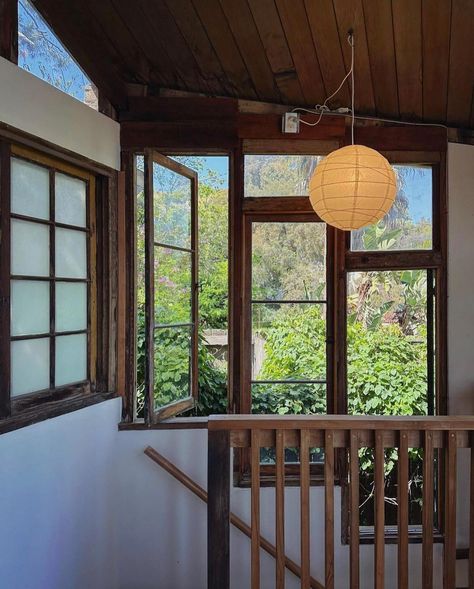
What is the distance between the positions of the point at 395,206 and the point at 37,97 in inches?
85.2

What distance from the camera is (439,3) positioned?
7.07 feet

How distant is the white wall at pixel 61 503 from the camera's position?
1974mm

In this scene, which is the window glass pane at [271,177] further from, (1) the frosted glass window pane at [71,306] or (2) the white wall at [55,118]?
(1) the frosted glass window pane at [71,306]

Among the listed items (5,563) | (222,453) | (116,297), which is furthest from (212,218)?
(5,563)

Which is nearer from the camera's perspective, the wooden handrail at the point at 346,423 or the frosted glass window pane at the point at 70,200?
the wooden handrail at the point at 346,423

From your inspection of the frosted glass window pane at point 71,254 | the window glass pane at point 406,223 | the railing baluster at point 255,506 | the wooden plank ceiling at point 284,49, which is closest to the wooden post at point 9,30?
the wooden plank ceiling at point 284,49

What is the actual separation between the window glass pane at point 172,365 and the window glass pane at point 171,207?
0.55m

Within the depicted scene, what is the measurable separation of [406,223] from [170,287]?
1.57 m

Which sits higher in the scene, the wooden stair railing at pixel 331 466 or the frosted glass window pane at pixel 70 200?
the frosted glass window pane at pixel 70 200

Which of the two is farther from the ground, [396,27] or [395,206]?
[396,27]

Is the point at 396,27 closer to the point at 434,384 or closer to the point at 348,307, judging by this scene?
the point at 348,307

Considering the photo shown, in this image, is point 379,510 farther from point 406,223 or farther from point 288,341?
point 406,223

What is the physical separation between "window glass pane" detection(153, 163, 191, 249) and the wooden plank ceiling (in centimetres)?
57

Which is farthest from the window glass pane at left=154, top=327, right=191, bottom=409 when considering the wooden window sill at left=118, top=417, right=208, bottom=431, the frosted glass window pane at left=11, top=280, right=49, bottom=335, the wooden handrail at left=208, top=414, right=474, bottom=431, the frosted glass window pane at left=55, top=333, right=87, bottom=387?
the wooden handrail at left=208, top=414, right=474, bottom=431
